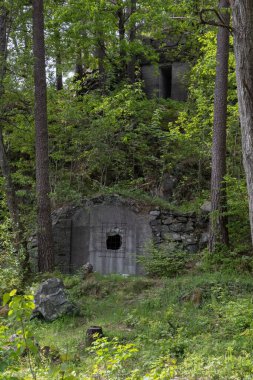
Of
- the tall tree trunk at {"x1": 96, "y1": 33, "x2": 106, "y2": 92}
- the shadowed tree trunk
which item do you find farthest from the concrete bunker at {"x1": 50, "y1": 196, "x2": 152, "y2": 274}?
the tall tree trunk at {"x1": 96, "y1": 33, "x2": 106, "y2": 92}

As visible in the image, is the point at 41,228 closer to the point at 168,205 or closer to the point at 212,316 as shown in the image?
the point at 168,205

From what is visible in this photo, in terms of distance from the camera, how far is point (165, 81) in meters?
22.2

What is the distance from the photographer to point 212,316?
814 centimetres

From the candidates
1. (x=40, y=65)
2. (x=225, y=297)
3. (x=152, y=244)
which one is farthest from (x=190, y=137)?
(x=225, y=297)

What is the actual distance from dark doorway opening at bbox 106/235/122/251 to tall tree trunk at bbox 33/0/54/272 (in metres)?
1.84

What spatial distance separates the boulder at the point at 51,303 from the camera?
9.13 metres

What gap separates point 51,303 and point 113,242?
4.41m

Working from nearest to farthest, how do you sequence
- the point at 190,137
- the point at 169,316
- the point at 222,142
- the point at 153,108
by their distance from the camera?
the point at 169,316, the point at 222,142, the point at 190,137, the point at 153,108

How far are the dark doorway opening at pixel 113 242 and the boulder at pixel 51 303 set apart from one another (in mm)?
3958

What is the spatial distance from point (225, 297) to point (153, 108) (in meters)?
10.2

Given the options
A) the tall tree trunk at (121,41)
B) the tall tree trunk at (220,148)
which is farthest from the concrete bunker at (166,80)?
the tall tree trunk at (220,148)

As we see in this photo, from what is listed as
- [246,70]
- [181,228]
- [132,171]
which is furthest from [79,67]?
[246,70]

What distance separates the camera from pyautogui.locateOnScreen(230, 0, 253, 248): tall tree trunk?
5.70m

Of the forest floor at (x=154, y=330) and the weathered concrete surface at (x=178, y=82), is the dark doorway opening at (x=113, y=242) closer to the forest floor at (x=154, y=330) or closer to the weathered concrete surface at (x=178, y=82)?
the forest floor at (x=154, y=330)
